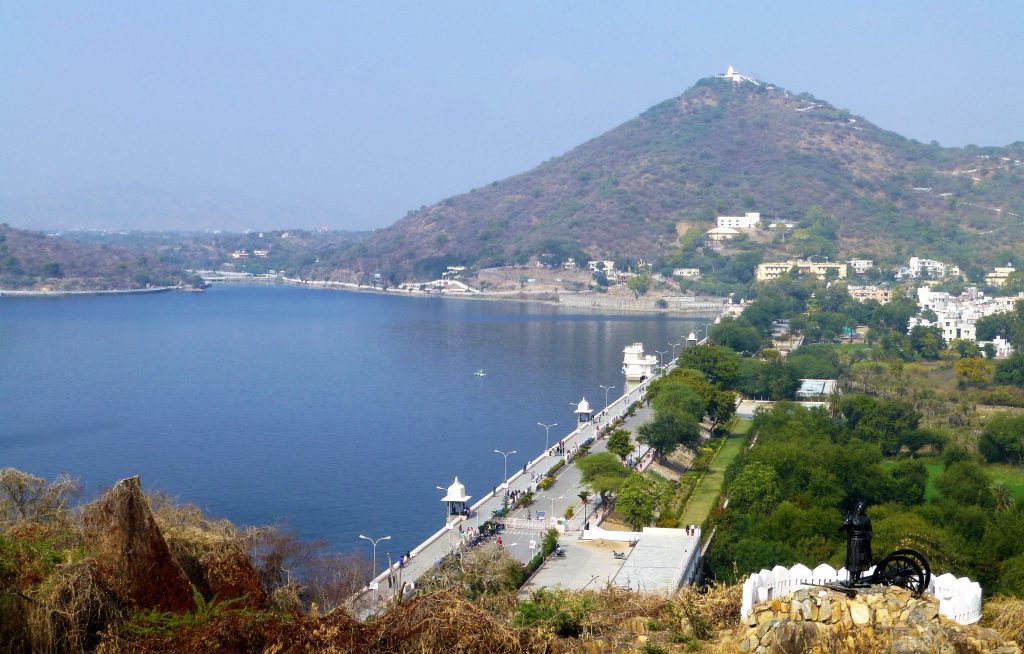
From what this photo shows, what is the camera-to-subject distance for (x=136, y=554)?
24.2 ft

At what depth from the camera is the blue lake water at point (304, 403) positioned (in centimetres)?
2538

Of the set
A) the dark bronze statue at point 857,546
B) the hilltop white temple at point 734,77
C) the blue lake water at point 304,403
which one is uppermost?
the hilltop white temple at point 734,77

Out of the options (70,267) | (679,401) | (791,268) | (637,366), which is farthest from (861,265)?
(70,267)

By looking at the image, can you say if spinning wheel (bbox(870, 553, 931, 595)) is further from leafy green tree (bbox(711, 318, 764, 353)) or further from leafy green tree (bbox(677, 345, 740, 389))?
leafy green tree (bbox(711, 318, 764, 353))

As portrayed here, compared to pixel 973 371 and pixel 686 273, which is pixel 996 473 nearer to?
pixel 973 371

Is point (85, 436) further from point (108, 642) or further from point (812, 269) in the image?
point (812, 269)

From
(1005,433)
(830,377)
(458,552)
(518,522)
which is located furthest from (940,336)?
(458,552)

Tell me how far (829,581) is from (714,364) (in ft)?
102

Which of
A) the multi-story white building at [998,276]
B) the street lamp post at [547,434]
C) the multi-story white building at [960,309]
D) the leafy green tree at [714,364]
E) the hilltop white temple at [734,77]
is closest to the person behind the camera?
the street lamp post at [547,434]

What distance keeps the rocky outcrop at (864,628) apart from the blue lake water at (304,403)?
14.2 meters

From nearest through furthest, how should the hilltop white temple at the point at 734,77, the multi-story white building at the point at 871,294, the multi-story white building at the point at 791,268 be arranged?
the multi-story white building at the point at 871,294 → the multi-story white building at the point at 791,268 → the hilltop white temple at the point at 734,77

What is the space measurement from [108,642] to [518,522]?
1467cm

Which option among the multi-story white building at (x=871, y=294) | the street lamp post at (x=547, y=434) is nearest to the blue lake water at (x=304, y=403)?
the street lamp post at (x=547, y=434)

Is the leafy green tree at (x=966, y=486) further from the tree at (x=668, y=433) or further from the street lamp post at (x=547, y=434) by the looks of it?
the street lamp post at (x=547, y=434)
